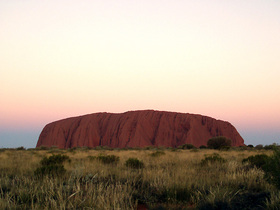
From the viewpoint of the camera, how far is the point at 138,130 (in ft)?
232

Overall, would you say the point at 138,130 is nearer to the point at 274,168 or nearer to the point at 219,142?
the point at 219,142

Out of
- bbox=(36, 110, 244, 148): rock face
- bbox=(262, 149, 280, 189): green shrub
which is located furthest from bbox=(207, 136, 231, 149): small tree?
bbox=(262, 149, 280, 189): green shrub

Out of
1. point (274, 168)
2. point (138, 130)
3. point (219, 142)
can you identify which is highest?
point (274, 168)

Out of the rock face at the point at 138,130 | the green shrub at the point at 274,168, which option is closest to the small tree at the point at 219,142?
the rock face at the point at 138,130

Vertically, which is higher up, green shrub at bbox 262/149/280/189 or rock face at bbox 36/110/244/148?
green shrub at bbox 262/149/280/189

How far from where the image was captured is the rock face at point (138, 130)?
69.2m

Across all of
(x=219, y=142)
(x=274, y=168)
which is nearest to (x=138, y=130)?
(x=219, y=142)

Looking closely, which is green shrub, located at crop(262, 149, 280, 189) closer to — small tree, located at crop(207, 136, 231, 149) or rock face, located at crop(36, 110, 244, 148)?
small tree, located at crop(207, 136, 231, 149)

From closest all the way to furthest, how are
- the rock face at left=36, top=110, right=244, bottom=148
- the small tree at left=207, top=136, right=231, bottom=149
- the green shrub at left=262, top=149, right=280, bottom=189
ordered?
the green shrub at left=262, top=149, right=280, bottom=189 → the small tree at left=207, top=136, right=231, bottom=149 → the rock face at left=36, top=110, right=244, bottom=148

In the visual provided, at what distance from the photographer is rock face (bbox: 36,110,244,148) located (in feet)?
227

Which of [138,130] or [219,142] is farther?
[138,130]

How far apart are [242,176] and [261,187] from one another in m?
0.82

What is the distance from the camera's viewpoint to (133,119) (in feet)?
247

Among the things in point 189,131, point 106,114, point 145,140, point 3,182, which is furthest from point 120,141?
point 3,182
